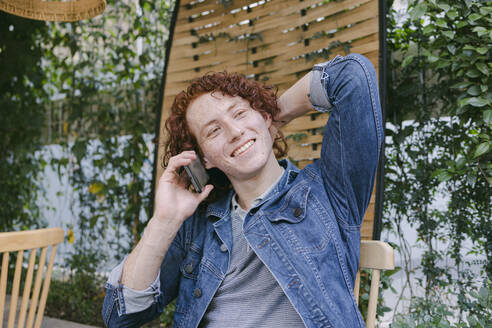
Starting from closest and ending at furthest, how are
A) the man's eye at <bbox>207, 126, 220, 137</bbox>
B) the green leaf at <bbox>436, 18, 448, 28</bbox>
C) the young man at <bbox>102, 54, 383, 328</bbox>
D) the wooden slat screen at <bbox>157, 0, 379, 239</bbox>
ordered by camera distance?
the young man at <bbox>102, 54, 383, 328</bbox> < the man's eye at <bbox>207, 126, 220, 137</bbox> < the green leaf at <bbox>436, 18, 448, 28</bbox> < the wooden slat screen at <bbox>157, 0, 379, 239</bbox>

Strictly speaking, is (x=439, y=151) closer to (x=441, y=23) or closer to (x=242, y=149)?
(x=441, y=23)

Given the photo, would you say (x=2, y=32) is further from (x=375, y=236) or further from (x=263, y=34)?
(x=375, y=236)

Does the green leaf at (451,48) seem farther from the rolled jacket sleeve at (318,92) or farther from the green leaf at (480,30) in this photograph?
the rolled jacket sleeve at (318,92)

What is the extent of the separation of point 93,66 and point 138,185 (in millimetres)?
953

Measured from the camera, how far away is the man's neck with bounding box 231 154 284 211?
3.80 ft

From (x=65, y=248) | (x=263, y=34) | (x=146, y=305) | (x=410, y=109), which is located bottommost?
(x=65, y=248)

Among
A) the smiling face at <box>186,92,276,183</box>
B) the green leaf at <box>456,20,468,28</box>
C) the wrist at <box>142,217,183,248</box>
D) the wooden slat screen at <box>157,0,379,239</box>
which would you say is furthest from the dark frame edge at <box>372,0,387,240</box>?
the wrist at <box>142,217,183,248</box>

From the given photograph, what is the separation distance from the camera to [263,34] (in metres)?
2.15

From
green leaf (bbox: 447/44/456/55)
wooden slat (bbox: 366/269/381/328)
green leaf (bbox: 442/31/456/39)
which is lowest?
wooden slat (bbox: 366/269/381/328)

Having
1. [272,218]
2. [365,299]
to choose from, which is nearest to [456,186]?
[365,299]

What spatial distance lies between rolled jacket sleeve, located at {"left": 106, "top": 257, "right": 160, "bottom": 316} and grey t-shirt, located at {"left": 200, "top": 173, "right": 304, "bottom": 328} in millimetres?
157

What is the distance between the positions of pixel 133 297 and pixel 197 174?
347 millimetres

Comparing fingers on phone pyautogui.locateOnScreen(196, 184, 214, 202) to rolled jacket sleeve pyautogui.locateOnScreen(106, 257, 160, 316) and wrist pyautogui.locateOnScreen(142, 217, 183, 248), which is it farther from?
rolled jacket sleeve pyautogui.locateOnScreen(106, 257, 160, 316)

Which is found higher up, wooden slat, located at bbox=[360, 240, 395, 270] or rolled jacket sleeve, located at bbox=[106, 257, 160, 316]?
wooden slat, located at bbox=[360, 240, 395, 270]
